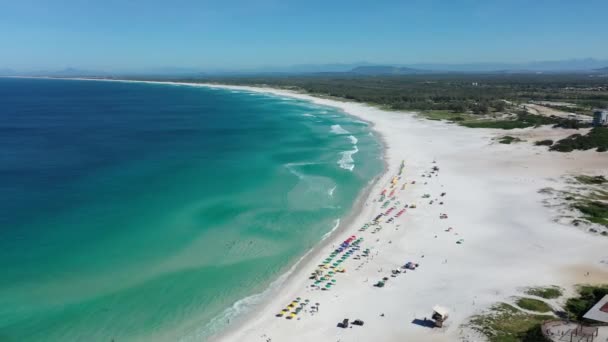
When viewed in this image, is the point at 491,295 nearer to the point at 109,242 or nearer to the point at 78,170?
A: the point at 109,242

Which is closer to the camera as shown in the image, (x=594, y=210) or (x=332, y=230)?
(x=332, y=230)

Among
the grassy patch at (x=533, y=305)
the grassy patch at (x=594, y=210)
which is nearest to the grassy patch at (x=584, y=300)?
the grassy patch at (x=533, y=305)

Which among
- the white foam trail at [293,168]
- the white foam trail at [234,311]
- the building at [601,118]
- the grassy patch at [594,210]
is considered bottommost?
the white foam trail at [234,311]

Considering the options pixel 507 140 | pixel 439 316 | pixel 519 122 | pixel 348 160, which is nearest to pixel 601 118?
pixel 519 122

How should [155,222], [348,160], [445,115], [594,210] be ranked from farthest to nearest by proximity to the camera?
[445,115], [348,160], [594,210], [155,222]

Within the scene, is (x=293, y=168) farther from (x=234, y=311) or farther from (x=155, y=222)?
(x=234, y=311)

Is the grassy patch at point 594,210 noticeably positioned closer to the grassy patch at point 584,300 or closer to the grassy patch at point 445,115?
the grassy patch at point 584,300

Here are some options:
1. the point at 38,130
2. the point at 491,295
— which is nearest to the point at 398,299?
the point at 491,295
